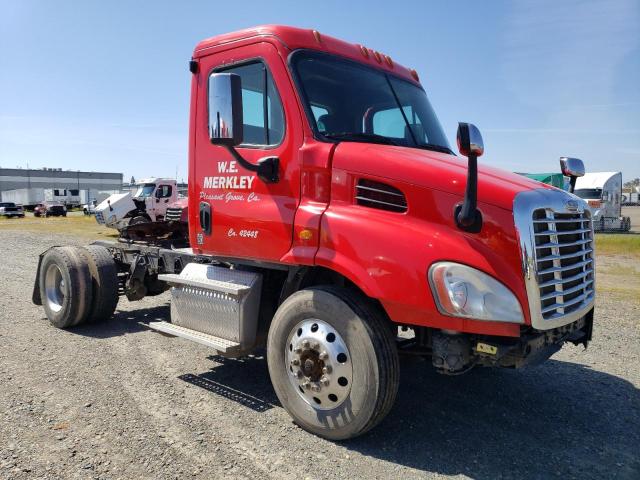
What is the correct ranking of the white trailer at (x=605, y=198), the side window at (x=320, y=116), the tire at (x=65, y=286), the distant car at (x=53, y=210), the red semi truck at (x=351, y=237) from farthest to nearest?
the distant car at (x=53, y=210) < the white trailer at (x=605, y=198) < the tire at (x=65, y=286) < the side window at (x=320, y=116) < the red semi truck at (x=351, y=237)

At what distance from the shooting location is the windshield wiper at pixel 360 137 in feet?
13.0

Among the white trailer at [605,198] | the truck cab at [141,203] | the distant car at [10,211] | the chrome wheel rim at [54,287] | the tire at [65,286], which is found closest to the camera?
the tire at [65,286]

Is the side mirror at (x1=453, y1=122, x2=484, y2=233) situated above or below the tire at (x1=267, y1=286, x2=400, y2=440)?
above

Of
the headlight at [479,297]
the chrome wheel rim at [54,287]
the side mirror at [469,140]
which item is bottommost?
the chrome wheel rim at [54,287]

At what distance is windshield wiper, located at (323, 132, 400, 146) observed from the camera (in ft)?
13.0

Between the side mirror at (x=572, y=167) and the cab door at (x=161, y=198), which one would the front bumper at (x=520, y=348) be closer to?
the side mirror at (x=572, y=167)

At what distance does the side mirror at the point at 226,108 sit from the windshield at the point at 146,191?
19252mm

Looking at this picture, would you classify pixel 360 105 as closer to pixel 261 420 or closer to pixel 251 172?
pixel 251 172

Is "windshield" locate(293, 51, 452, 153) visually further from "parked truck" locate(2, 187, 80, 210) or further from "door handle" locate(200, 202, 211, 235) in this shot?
"parked truck" locate(2, 187, 80, 210)

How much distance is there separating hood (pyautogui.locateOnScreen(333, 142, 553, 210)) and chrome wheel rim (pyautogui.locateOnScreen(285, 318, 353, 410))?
1.16m

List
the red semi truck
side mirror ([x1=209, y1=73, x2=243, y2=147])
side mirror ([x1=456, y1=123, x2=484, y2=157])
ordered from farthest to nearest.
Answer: side mirror ([x1=209, y1=73, x2=243, y2=147]), the red semi truck, side mirror ([x1=456, y1=123, x2=484, y2=157])

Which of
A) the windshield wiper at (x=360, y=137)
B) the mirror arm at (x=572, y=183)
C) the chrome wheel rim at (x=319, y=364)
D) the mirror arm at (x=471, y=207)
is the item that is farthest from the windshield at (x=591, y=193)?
the chrome wheel rim at (x=319, y=364)

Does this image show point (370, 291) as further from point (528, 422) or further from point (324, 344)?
point (528, 422)

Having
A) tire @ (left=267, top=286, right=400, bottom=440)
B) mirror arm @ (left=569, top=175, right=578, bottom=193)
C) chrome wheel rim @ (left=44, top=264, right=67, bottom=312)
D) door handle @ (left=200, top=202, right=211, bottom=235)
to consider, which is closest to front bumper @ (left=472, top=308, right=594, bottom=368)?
tire @ (left=267, top=286, right=400, bottom=440)
